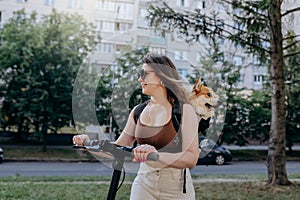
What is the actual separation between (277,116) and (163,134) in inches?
167

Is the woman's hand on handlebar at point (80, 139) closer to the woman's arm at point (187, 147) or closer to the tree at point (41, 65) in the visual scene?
the woman's arm at point (187, 147)

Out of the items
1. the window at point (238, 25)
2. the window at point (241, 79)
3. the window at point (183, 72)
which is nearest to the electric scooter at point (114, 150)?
the window at point (183, 72)

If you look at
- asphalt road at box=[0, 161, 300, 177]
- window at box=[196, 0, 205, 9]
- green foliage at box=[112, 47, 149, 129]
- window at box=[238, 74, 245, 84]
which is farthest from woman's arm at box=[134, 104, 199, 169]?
window at box=[238, 74, 245, 84]

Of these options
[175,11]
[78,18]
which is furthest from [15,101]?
[175,11]

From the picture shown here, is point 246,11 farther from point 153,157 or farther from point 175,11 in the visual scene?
point 153,157

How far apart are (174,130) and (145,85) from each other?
0.63 ft

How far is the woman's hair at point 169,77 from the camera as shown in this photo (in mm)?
1221

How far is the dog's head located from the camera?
1239 millimetres

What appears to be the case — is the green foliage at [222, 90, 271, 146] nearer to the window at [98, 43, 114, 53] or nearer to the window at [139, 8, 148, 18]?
the window at [139, 8, 148, 18]

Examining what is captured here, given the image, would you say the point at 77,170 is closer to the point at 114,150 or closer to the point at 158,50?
the point at 158,50

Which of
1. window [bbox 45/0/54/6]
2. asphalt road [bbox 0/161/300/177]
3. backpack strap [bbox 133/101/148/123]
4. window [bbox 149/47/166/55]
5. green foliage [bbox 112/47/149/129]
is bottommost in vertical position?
asphalt road [bbox 0/161/300/177]

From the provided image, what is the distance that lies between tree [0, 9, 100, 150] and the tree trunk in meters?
7.44

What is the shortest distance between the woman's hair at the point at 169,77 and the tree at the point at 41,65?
10.5 metres

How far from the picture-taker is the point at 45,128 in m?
12.4
